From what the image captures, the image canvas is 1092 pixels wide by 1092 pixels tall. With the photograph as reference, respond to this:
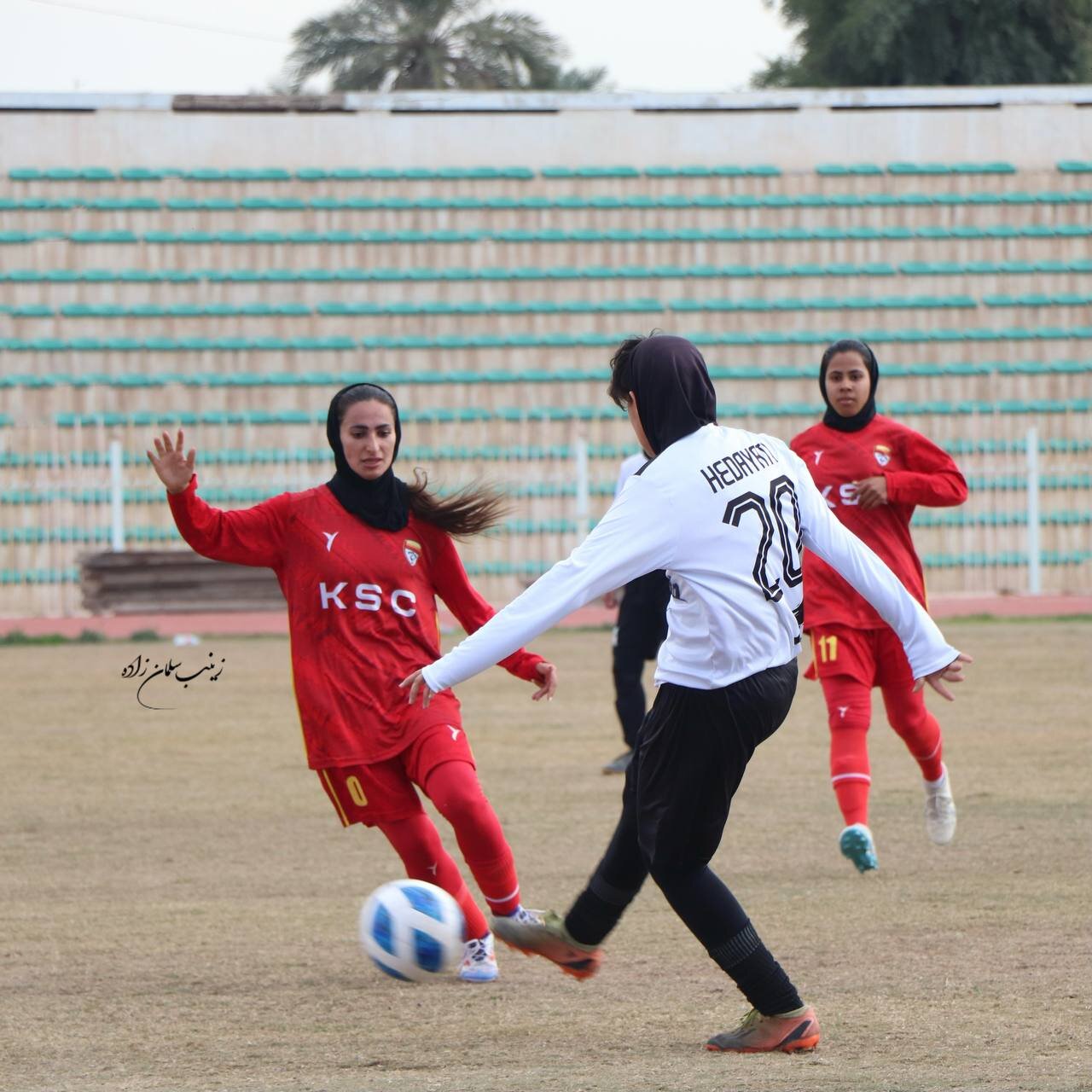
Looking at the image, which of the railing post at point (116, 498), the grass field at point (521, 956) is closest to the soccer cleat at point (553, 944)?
the grass field at point (521, 956)

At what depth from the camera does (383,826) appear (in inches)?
244

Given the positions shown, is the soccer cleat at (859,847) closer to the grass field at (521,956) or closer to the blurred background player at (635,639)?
the grass field at (521,956)

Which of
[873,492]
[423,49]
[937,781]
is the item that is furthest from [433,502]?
[423,49]

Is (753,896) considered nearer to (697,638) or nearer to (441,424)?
(697,638)

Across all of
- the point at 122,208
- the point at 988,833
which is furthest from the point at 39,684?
the point at 122,208

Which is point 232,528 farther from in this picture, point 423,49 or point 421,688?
point 423,49

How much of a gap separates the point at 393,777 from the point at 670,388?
1.86 metres

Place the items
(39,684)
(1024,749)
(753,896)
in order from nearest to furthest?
(753,896), (1024,749), (39,684)

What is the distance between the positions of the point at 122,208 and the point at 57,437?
10.9 ft

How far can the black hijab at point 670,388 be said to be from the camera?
15.8 feet

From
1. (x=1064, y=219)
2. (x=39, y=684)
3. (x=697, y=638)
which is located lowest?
(x=39, y=684)

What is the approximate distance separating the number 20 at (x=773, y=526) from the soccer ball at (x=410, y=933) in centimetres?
158

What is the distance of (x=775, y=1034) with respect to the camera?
193 inches

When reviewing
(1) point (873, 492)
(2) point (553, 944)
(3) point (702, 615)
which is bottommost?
(2) point (553, 944)
